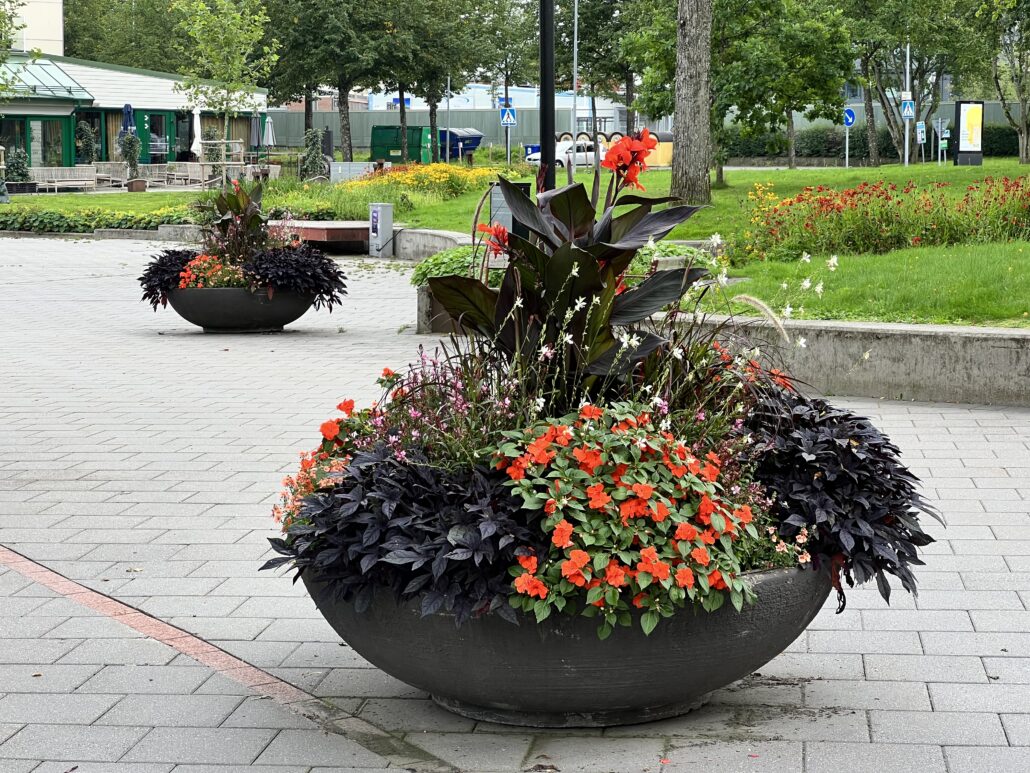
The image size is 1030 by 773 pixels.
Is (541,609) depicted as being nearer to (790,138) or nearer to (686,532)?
(686,532)

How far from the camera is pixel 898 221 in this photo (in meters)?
13.8

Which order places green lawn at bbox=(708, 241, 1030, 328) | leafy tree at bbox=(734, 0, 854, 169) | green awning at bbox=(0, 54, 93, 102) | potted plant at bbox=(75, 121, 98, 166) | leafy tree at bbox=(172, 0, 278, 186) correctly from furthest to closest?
potted plant at bbox=(75, 121, 98, 166), green awning at bbox=(0, 54, 93, 102), leafy tree at bbox=(172, 0, 278, 186), leafy tree at bbox=(734, 0, 854, 169), green lawn at bbox=(708, 241, 1030, 328)

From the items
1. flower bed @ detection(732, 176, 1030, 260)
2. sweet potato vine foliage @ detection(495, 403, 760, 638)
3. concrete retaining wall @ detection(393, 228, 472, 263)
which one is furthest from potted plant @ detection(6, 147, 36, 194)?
sweet potato vine foliage @ detection(495, 403, 760, 638)

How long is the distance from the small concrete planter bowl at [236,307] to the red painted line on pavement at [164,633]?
7.60 meters

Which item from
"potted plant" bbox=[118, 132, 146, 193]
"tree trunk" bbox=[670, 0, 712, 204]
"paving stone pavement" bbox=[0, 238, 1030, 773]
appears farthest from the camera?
"potted plant" bbox=[118, 132, 146, 193]

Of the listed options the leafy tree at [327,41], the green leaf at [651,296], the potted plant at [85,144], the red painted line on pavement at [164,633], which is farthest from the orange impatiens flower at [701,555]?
the potted plant at [85,144]

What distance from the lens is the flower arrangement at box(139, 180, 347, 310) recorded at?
13477 millimetres

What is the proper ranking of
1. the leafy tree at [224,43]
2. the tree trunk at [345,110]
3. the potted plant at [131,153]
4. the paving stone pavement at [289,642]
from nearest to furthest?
the paving stone pavement at [289,642] < the leafy tree at [224,43] < the potted plant at [131,153] < the tree trunk at [345,110]

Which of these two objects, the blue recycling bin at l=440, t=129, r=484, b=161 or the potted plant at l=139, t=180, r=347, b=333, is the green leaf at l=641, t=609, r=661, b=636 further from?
the blue recycling bin at l=440, t=129, r=484, b=161

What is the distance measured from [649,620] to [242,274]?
34.8 feet

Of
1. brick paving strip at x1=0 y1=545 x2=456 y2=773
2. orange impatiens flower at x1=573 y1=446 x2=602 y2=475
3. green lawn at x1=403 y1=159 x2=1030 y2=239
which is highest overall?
green lawn at x1=403 y1=159 x2=1030 y2=239

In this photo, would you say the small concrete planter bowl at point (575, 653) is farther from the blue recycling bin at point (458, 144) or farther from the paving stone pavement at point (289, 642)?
the blue recycling bin at point (458, 144)

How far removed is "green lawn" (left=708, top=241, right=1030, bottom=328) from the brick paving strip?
5.27 metres

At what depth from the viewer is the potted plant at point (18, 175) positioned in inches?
1711
